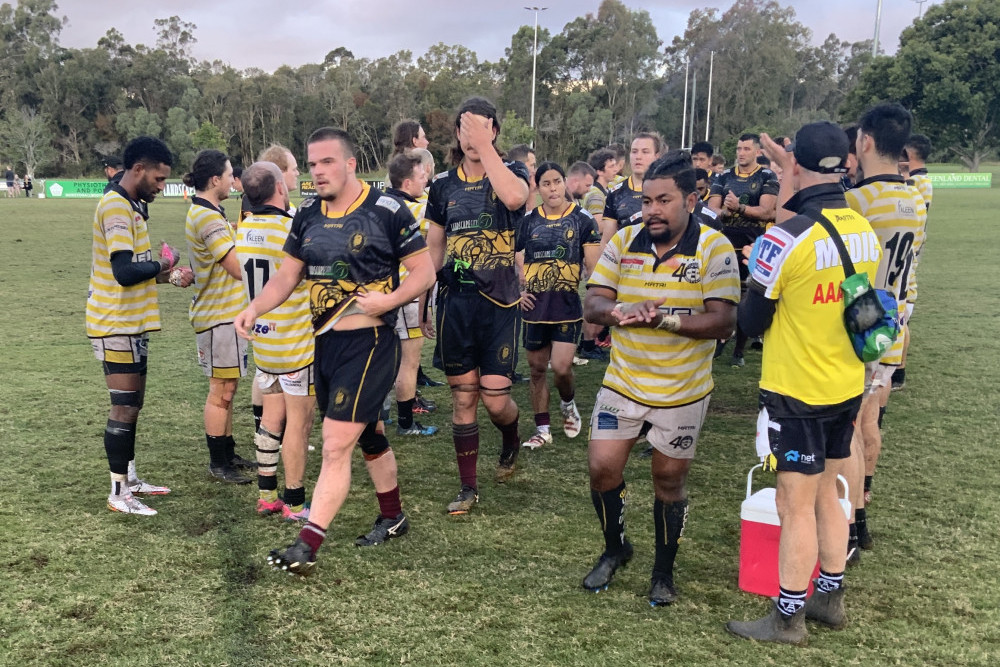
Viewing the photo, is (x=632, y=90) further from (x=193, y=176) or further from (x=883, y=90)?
(x=193, y=176)

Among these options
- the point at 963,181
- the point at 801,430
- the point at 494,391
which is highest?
the point at 963,181

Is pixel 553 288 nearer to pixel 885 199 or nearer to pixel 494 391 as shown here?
pixel 494 391

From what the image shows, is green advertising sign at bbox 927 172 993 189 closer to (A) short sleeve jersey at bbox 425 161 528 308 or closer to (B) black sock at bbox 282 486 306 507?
(A) short sleeve jersey at bbox 425 161 528 308

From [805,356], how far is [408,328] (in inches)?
157

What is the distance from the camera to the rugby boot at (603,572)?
3.88 metres

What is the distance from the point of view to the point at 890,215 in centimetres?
408

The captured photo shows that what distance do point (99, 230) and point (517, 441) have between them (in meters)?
3.21

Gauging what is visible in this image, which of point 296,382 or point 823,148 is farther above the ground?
point 823,148

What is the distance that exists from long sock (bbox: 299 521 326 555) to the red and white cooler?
2221 millimetres

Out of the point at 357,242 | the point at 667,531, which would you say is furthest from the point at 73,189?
the point at 667,531

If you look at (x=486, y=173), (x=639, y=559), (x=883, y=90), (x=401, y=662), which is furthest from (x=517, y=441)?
(x=883, y=90)

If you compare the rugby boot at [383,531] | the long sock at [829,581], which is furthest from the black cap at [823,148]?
the rugby boot at [383,531]

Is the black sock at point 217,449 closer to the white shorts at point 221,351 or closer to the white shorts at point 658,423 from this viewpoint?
the white shorts at point 221,351

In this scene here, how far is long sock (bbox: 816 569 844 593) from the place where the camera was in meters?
3.53
